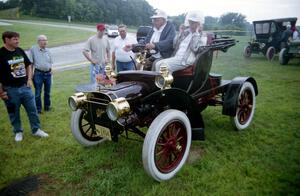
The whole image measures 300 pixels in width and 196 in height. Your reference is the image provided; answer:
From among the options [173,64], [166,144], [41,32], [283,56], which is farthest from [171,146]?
[41,32]

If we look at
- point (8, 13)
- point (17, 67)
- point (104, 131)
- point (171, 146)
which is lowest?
point (171, 146)

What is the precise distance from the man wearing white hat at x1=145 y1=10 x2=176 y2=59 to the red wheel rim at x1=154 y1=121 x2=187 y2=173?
1.49 m

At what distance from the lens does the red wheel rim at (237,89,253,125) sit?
4684 mm

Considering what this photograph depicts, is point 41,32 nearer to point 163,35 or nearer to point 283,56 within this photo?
point 283,56

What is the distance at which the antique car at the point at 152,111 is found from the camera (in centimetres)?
298

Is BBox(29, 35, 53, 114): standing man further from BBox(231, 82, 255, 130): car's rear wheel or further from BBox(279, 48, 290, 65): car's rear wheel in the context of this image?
BBox(279, 48, 290, 65): car's rear wheel

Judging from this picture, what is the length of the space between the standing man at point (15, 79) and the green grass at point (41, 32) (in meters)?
4.53

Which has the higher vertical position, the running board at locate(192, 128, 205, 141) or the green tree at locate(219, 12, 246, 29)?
the green tree at locate(219, 12, 246, 29)

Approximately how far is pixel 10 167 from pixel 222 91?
11.7ft

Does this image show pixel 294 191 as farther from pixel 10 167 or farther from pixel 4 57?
pixel 4 57

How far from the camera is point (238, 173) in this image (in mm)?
3328

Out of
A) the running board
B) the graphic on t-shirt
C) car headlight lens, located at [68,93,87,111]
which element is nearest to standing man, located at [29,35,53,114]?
the graphic on t-shirt

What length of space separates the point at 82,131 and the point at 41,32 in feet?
48.8

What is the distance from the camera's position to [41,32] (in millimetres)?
16750
